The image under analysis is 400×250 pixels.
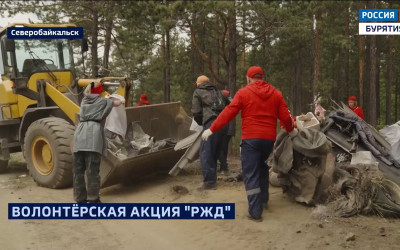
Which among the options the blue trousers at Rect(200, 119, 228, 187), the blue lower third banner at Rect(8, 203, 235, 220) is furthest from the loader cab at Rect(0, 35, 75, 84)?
the blue trousers at Rect(200, 119, 228, 187)

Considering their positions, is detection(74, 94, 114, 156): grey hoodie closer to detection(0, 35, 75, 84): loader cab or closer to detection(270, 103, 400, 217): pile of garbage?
detection(270, 103, 400, 217): pile of garbage

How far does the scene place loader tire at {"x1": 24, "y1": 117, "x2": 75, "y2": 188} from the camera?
7180 millimetres

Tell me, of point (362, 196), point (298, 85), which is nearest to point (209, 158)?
point (362, 196)

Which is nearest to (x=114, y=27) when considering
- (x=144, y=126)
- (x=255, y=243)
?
(x=144, y=126)

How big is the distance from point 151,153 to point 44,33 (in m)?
3.95

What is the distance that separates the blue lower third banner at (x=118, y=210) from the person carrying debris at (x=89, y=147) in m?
0.20

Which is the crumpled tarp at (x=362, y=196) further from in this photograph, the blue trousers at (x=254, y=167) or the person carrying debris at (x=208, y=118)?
the person carrying debris at (x=208, y=118)

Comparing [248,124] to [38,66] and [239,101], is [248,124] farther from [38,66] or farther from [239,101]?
[38,66]

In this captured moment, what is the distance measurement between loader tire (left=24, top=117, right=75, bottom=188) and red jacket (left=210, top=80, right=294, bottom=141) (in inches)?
128

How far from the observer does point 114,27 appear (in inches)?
673

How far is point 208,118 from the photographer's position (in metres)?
Result: 6.77

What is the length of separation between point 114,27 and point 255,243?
46.8 feet

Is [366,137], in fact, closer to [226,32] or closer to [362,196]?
[362,196]

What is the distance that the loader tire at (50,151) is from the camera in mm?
7180
